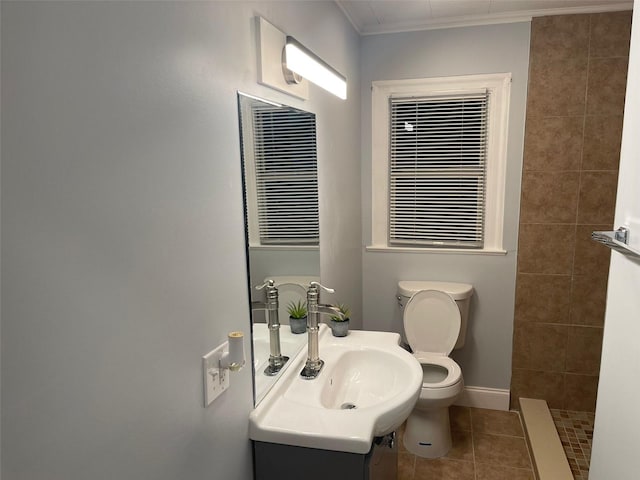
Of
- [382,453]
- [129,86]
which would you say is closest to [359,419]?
[382,453]

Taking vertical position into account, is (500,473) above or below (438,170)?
below

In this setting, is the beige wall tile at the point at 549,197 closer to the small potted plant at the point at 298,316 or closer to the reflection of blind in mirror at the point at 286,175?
the reflection of blind in mirror at the point at 286,175

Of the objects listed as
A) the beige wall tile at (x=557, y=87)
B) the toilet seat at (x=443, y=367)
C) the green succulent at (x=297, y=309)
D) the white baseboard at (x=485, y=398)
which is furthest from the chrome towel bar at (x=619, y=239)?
the white baseboard at (x=485, y=398)

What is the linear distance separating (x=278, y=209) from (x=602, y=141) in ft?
6.75

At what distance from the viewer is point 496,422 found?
2.90 m

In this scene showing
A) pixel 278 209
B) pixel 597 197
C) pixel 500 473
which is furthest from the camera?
pixel 597 197

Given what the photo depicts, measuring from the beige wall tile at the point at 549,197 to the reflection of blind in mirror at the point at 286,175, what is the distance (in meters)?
1.45

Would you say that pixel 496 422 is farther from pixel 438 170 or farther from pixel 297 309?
pixel 297 309

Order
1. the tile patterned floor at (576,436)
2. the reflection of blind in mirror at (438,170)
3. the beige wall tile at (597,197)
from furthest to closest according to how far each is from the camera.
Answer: the reflection of blind in mirror at (438,170)
the beige wall tile at (597,197)
the tile patterned floor at (576,436)

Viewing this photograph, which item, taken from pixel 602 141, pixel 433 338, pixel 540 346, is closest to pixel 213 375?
pixel 433 338

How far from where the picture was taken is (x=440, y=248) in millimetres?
2996

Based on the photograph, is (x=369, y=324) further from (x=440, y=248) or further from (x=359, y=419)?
(x=359, y=419)

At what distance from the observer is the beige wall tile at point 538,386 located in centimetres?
293

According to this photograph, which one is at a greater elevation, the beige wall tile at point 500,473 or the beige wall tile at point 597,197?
the beige wall tile at point 597,197
